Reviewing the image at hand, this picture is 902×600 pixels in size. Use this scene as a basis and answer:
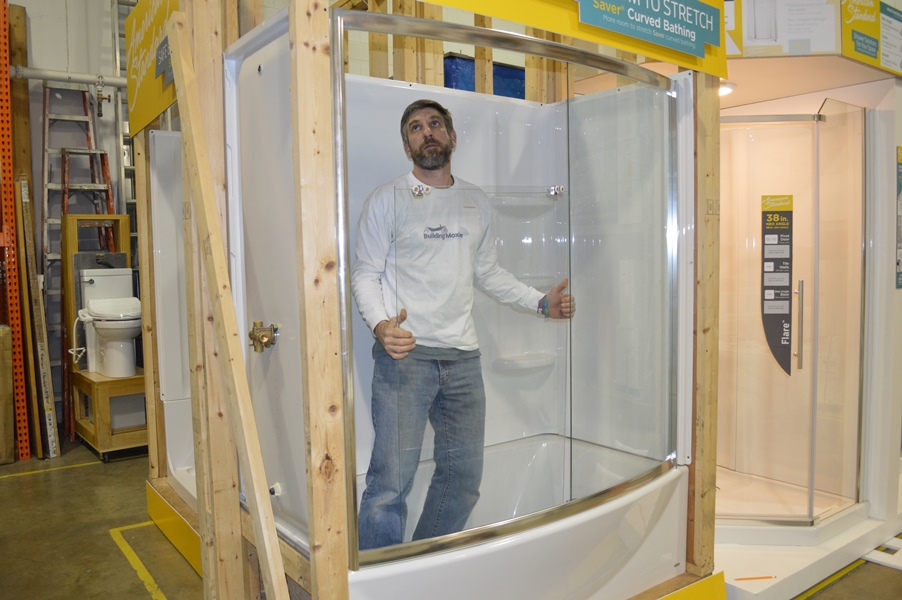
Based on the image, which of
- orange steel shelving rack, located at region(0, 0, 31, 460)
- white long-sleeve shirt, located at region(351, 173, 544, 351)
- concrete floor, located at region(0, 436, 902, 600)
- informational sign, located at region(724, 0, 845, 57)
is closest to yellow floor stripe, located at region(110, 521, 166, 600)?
concrete floor, located at region(0, 436, 902, 600)

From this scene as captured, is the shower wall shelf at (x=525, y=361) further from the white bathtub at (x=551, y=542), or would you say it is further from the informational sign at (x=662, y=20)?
the informational sign at (x=662, y=20)

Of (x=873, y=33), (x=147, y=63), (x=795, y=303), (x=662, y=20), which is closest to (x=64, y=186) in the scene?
(x=147, y=63)

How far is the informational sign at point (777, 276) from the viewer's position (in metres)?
3.39

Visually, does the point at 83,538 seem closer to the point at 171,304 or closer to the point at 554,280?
the point at 171,304

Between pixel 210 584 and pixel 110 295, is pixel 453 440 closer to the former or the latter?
pixel 210 584

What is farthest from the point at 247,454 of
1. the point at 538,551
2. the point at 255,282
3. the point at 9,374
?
the point at 9,374

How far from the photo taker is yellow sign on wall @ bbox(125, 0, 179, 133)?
Answer: 2.66 metres

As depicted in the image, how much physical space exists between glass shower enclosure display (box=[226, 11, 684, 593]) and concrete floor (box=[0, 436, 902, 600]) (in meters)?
1.02

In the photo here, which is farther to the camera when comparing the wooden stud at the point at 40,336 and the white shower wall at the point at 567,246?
the wooden stud at the point at 40,336

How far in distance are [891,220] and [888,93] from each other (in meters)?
0.59

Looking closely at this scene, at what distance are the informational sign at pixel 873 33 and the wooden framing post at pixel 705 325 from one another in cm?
76

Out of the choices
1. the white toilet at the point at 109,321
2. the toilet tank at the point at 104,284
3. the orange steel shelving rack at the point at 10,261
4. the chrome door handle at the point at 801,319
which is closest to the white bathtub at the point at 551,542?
the chrome door handle at the point at 801,319

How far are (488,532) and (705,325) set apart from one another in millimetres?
1183

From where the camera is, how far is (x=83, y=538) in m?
3.40
